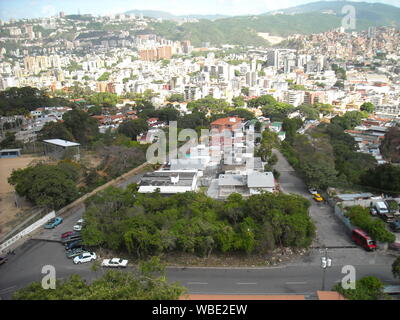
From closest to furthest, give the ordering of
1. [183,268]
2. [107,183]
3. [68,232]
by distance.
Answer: [183,268] < [68,232] < [107,183]

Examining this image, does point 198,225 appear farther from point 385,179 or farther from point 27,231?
point 385,179

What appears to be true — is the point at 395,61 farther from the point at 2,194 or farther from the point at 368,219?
the point at 2,194

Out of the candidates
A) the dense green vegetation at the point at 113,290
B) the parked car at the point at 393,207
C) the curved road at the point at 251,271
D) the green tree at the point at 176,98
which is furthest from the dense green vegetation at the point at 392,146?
the green tree at the point at 176,98

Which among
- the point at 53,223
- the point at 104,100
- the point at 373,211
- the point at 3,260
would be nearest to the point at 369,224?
the point at 373,211

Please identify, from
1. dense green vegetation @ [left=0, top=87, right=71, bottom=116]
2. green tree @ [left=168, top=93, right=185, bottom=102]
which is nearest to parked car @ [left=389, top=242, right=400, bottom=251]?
dense green vegetation @ [left=0, top=87, right=71, bottom=116]

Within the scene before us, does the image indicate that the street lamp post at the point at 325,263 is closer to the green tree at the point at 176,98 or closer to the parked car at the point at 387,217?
the parked car at the point at 387,217
